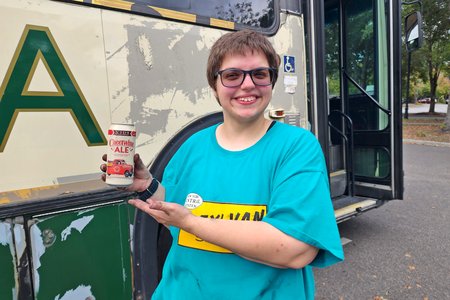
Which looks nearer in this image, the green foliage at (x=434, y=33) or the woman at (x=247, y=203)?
the woman at (x=247, y=203)

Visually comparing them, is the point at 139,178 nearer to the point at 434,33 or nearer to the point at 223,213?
the point at 223,213

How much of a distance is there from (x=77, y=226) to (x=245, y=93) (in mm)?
1098

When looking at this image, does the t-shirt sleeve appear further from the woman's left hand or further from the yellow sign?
the woman's left hand

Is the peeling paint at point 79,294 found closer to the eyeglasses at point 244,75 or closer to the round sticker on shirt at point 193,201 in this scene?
the round sticker on shirt at point 193,201

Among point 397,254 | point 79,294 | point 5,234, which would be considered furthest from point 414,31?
point 5,234

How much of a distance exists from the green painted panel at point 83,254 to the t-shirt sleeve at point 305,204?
3.49 ft

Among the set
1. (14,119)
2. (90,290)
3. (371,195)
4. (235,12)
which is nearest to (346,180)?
(371,195)

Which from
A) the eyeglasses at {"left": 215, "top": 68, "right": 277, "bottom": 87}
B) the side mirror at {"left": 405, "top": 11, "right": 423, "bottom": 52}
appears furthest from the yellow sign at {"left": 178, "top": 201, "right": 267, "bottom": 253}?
the side mirror at {"left": 405, "top": 11, "right": 423, "bottom": 52}

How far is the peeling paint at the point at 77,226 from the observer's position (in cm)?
166

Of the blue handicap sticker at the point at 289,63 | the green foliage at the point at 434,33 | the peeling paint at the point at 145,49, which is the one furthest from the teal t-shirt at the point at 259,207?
the green foliage at the point at 434,33

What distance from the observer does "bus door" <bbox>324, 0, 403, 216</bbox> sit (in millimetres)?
3740

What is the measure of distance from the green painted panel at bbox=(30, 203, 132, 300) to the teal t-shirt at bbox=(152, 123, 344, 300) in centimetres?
69

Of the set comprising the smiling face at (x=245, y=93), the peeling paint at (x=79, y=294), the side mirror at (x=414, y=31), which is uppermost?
the side mirror at (x=414, y=31)

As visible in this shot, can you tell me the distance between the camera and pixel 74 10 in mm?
1690
